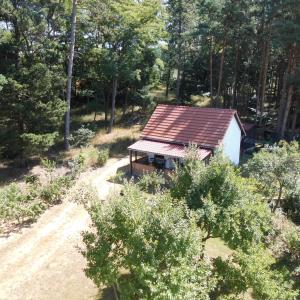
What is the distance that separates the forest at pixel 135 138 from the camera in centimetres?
920

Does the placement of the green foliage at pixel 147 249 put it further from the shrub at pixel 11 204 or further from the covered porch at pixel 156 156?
the covered porch at pixel 156 156

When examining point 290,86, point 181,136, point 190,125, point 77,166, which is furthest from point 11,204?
point 290,86

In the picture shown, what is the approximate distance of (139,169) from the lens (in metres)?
24.0

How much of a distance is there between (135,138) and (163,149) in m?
8.37

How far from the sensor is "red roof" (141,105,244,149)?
2297cm

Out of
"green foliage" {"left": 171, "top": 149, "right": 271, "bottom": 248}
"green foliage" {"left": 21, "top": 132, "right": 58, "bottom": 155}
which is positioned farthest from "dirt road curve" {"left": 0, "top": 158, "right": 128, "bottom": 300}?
"green foliage" {"left": 21, "top": 132, "right": 58, "bottom": 155}

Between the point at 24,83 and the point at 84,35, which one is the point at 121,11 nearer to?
the point at 84,35

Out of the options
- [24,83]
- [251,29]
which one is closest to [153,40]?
[251,29]

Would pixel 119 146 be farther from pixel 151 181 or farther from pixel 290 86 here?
pixel 290 86

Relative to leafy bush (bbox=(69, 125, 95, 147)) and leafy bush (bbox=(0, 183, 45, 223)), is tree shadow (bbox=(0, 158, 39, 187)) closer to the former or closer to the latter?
leafy bush (bbox=(69, 125, 95, 147))

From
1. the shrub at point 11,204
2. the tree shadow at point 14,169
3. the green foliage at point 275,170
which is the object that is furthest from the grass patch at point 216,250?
the tree shadow at point 14,169

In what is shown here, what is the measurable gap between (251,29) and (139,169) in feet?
58.3

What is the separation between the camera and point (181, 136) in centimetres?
2380

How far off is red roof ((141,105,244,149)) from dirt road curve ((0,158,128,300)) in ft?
27.7
